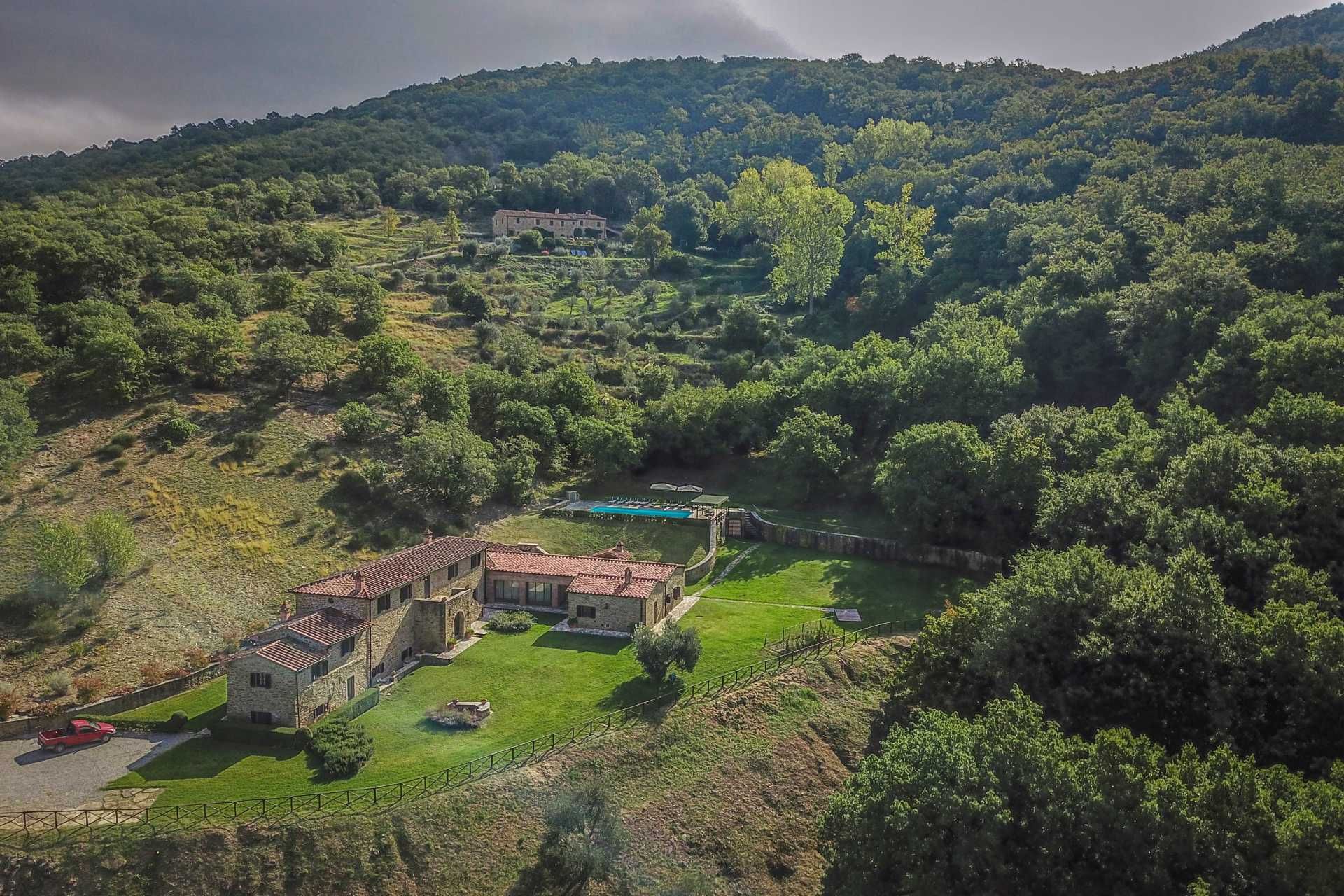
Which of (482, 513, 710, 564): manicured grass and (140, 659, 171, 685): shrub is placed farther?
(482, 513, 710, 564): manicured grass

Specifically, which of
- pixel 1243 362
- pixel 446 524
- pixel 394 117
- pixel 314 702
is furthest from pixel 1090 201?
pixel 394 117

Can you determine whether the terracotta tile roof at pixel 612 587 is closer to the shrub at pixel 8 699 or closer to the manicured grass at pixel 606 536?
the manicured grass at pixel 606 536

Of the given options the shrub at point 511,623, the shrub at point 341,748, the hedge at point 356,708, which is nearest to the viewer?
the shrub at point 341,748

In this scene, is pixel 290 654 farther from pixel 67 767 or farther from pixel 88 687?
pixel 88 687

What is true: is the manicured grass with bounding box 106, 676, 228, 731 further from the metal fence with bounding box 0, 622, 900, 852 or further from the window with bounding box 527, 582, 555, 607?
the window with bounding box 527, 582, 555, 607

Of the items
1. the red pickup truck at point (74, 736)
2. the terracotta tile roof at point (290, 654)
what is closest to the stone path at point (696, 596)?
the terracotta tile roof at point (290, 654)

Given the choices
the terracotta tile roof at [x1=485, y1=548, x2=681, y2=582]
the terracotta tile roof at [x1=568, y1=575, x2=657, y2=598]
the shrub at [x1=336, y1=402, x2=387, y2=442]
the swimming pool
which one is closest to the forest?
the shrub at [x1=336, y1=402, x2=387, y2=442]
